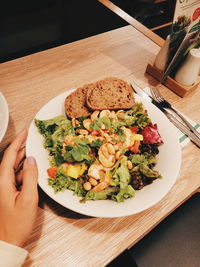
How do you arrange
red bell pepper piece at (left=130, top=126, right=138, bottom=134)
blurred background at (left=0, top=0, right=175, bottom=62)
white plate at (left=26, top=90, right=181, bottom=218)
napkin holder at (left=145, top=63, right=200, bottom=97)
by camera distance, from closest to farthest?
white plate at (left=26, top=90, right=181, bottom=218), red bell pepper piece at (left=130, top=126, right=138, bottom=134), napkin holder at (left=145, top=63, right=200, bottom=97), blurred background at (left=0, top=0, right=175, bottom=62)

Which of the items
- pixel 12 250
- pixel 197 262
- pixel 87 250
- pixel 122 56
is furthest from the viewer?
pixel 122 56

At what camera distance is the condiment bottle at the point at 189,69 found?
4.62 ft

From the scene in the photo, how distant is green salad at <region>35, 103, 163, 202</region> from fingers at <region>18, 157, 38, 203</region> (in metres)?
0.08

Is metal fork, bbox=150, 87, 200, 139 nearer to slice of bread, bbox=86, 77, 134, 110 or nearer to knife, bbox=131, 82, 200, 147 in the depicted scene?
knife, bbox=131, 82, 200, 147

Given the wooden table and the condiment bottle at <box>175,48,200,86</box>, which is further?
the condiment bottle at <box>175,48,200,86</box>

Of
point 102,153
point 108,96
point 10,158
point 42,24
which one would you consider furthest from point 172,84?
point 42,24

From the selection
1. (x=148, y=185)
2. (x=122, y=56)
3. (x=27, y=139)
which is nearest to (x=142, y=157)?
(x=148, y=185)

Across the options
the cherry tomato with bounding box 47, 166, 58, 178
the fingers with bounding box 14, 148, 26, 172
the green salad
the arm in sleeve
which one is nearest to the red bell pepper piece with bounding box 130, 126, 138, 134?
the green salad

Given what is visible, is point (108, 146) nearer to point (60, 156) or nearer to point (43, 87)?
point (60, 156)

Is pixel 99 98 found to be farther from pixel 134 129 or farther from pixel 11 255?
pixel 11 255

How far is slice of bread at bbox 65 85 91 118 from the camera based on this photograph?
1.18m

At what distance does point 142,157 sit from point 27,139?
0.54 meters

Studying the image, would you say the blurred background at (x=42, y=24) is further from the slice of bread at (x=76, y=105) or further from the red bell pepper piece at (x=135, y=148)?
the red bell pepper piece at (x=135, y=148)

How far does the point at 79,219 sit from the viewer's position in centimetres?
96
